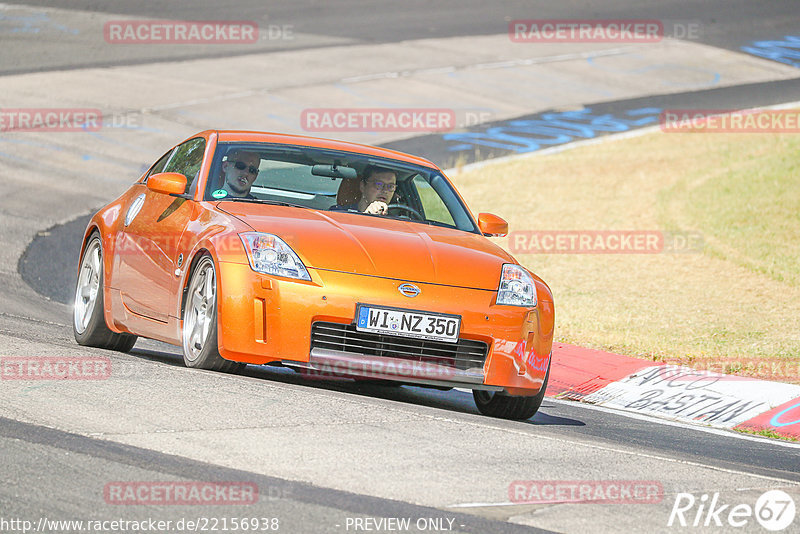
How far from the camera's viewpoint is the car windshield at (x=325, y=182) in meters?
8.05

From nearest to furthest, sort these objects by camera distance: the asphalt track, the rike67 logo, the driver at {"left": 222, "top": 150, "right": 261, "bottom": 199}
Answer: the asphalt track → the rike67 logo → the driver at {"left": 222, "top": 150, "right": 261, "bottom": 199}

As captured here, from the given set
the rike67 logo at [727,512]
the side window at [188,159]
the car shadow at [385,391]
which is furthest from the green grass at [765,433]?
the side window at [188,159]

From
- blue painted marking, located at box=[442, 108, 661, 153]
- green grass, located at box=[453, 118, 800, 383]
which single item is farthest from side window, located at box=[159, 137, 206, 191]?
blue painted marking, located at box=[442, 108, 661, 153]

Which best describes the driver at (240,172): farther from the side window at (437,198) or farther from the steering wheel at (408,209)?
the side window at (437,198)

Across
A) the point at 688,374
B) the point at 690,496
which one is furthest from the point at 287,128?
the point at 690,496

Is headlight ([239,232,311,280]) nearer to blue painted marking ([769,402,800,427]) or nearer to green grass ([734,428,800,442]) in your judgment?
green grass ([734,428,800,442])

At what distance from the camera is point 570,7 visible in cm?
3591

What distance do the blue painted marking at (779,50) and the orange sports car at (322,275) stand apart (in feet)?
81.0

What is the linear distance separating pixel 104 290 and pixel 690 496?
15.0 ft

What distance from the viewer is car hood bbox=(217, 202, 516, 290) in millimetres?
7051

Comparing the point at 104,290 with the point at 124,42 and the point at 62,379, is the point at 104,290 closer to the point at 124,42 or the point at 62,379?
the point at 62,379

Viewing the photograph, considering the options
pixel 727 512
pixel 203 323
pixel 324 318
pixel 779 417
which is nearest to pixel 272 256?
pixel 324 318

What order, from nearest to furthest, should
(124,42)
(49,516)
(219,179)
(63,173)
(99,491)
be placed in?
1. (49,516)
2. (99,491)
3. (219,179)
4. (63,173)
5. (124,42)

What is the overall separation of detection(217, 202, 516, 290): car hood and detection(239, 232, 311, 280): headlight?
5 centimetres
